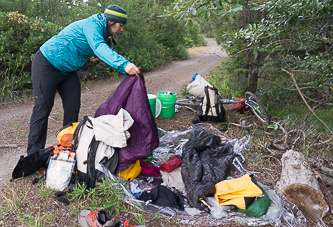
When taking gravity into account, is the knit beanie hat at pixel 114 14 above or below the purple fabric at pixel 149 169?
above

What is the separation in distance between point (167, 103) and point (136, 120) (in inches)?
83.4

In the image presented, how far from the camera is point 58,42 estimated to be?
326 cm

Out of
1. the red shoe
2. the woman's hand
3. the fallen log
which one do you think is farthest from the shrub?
the fallen log

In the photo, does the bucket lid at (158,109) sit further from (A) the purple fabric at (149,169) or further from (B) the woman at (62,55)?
(B) the woman at (62,55)

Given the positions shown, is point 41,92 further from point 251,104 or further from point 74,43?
point 251,104

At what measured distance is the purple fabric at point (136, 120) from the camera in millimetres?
3176

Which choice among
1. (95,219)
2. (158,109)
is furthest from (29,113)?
(95,219)

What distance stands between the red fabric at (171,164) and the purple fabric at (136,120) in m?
0.37

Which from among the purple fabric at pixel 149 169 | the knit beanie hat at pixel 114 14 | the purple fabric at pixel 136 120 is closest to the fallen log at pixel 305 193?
the purple fabric at pixel 149 169

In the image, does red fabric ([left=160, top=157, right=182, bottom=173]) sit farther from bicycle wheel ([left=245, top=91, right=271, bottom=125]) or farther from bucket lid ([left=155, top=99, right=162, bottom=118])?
bicycle wheel ([left=245, top=91, right=271, bottom=125])

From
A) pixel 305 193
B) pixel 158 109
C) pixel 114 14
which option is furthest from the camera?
pixel 158 109

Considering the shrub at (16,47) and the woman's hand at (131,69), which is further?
the shrub at (16,47)

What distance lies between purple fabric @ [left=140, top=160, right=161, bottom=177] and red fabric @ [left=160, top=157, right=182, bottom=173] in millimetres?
81

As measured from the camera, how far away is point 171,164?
356cm
